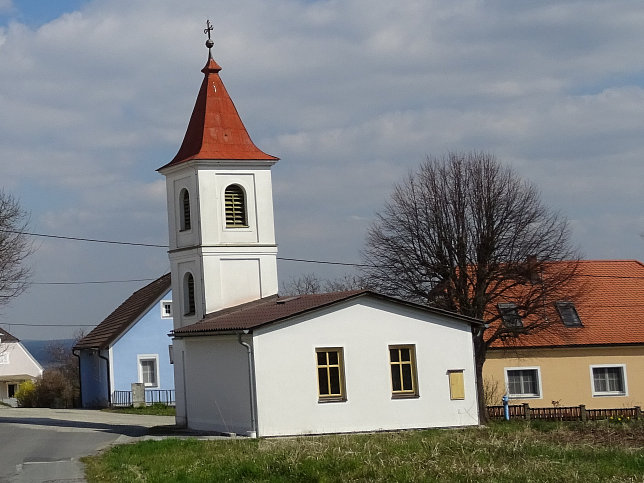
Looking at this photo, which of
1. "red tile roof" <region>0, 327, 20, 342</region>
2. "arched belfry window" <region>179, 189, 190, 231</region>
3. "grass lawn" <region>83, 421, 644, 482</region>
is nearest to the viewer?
"grass lawn" <region>83, 421, 644, 482</region>

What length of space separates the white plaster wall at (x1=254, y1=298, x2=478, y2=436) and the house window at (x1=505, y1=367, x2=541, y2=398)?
12226 mm

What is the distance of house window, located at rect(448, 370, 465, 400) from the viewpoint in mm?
30438

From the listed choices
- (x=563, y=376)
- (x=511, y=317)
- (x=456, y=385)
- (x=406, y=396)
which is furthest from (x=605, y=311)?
(x=406, y=396)

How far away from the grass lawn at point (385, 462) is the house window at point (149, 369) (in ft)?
94.8

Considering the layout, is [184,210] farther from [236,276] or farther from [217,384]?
[217,384]

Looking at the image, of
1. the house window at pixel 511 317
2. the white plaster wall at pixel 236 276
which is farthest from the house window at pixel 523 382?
the white plaster wall at pixel 236 276

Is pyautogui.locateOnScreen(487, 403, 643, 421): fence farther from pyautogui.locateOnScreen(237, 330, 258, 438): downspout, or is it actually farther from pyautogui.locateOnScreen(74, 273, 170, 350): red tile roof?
pyautogui.locateOnScreen(74, 273, 170, 350): red tile roof

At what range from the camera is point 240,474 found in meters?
17.3

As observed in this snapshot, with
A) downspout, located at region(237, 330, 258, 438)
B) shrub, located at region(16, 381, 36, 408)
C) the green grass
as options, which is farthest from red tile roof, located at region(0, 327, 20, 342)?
downspout, located at region(237, 330, 258, 438)

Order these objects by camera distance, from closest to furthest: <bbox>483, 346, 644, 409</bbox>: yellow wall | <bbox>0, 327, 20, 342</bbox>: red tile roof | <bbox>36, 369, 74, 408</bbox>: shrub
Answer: <bbox>483, 346, 644, 409</bbox>: yellow wall, <bbox>36, 369, 74, 408</bbox>: shrub, <bbox>0, 327, 20, 342</bbox>: red tile roof

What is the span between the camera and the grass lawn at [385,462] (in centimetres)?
1562

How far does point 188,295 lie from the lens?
34.6 metres

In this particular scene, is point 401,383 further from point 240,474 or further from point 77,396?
point 77,396

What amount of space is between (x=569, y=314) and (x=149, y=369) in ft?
69.5
